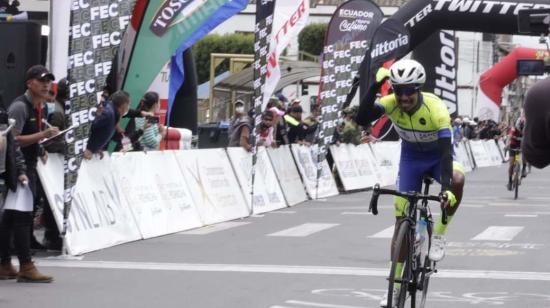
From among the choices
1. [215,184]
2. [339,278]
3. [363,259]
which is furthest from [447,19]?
[339,278]

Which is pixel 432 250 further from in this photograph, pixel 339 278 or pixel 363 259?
pixel 363 259

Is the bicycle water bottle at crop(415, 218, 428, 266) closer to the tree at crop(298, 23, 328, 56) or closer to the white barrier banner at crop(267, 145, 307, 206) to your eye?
the white barrier banner at crop(267, 145, 307, 206)

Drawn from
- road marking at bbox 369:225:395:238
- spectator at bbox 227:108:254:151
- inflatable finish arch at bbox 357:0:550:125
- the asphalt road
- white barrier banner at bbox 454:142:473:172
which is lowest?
white barrier banner at bbox 454:142:473:172

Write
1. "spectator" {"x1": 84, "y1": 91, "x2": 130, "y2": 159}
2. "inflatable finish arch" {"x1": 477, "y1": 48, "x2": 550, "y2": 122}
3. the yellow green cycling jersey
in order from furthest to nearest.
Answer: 1. "inflatable finish arch" {"x1": 477, "y1": 48, "x2": 550, "y2": 122}
2. "spectator" {"x1": 84, "y1": 91, "x2": 130, "y2": 159}
3. the yellow green cycling jersey

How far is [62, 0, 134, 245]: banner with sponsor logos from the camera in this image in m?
13.4

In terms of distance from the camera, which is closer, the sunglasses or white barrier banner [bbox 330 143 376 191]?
the sunglasses

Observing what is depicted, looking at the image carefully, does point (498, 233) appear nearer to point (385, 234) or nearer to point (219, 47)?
point (385, 234)

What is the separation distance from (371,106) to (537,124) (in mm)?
5071

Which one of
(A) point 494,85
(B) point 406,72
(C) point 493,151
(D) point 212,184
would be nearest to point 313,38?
(A) point 494,85

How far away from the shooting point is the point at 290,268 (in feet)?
41.1

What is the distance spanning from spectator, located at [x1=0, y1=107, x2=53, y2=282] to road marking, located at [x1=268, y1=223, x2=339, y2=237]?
5.61 metres

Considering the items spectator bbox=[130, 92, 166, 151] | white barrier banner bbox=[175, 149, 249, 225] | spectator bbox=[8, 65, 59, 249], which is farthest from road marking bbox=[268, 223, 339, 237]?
spectator bbox=[8, 65, 59, 249]

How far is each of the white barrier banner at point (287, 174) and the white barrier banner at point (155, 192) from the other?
467 cm

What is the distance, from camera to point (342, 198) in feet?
82.1
